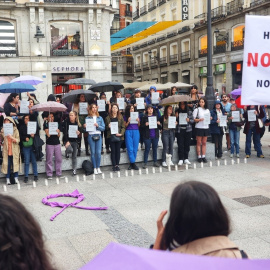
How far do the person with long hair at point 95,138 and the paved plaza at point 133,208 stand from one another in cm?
42

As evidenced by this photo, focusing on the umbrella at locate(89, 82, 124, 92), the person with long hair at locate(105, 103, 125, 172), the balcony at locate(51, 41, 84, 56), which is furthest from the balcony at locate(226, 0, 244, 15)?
the person with long hair at locate(105, 103, 125, 172)

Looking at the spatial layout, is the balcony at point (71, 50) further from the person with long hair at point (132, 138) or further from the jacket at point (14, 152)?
the jacket at point (14, 152)

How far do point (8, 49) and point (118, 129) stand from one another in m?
14.8

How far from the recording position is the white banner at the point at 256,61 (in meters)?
4.18

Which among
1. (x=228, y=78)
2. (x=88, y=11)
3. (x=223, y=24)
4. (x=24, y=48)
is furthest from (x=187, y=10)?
(x=24, y=48)

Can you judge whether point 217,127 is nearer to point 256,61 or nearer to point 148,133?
point 148,133

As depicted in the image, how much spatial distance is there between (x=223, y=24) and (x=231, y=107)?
2256 centimetres

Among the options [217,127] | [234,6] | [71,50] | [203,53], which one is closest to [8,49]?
[71,50]

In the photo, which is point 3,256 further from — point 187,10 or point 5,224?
point 187,10

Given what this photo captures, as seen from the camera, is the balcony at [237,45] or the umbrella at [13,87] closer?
the umbrella at [13,87]

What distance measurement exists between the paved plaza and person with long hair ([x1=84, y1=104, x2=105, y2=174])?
417 mm

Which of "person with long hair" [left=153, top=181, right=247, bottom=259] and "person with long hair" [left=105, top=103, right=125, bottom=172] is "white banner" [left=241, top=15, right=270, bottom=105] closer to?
"person with long hair" [left=153, top=181, right=247, bottom=259]

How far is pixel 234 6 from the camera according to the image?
30375mm

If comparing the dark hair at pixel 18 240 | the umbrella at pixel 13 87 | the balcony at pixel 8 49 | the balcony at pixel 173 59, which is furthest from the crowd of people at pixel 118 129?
the balcony at pixel 173 59
